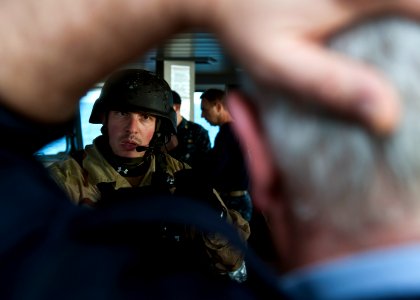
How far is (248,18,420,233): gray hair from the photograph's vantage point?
511 mm

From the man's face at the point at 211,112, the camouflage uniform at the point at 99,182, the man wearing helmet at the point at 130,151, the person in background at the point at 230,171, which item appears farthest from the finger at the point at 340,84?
the man's face at the point at 211,112

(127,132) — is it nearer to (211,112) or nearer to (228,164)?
(228,164)

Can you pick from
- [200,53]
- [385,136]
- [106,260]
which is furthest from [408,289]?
[200,53]

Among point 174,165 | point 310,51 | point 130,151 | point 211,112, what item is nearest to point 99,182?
point 130,151

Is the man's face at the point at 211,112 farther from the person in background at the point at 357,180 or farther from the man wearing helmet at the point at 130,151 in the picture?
the person in background at the point at 357,180

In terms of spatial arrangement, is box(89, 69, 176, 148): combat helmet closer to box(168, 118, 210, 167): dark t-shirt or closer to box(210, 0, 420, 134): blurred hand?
box(168, 118, 210, 167): dark t-shirt

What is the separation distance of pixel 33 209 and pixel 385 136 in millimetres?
404

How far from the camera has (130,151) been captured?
248 cm

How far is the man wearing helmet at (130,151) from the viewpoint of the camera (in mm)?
2303

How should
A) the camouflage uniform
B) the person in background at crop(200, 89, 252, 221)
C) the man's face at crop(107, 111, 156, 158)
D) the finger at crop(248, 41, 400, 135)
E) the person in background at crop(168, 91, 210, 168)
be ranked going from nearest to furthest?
the finger at crop(248, 41, 400, 135)
the camouflage uniform
the man's face at crop(107, 111, 156, 158)
the person in background at crop(200, 89, 252, 221)
the person in background at crop(168, 91, 210, 168)

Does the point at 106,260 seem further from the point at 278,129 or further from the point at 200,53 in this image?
the point at 200,53

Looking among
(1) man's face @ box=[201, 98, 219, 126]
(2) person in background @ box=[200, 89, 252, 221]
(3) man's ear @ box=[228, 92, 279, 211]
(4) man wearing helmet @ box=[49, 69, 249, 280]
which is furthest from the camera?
(1) man's face @ box=[201, 98, 219, 126]

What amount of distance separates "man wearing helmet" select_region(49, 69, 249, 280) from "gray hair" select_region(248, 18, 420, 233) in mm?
1716

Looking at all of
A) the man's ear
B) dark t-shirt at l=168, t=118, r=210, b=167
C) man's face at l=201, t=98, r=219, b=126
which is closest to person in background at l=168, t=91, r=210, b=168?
dark t-shirt at l=168, t=118, r=210, b=167
